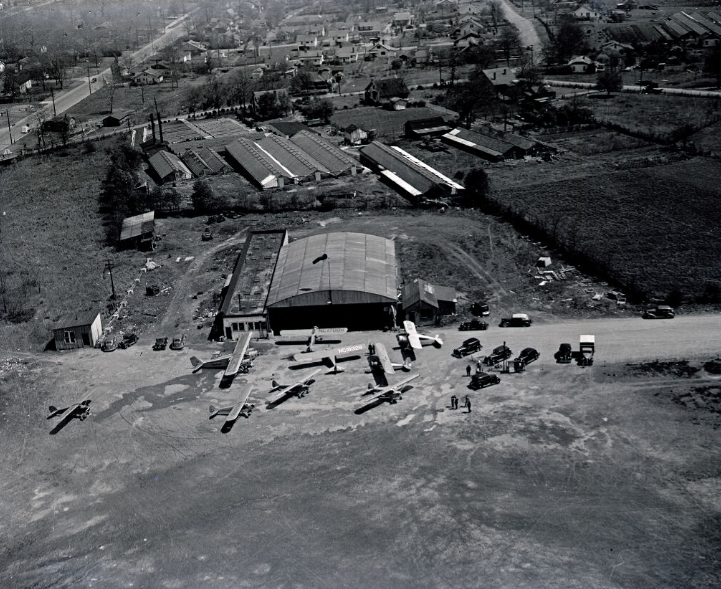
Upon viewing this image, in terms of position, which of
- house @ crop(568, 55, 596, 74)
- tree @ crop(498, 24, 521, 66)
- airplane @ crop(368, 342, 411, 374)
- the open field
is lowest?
the open field

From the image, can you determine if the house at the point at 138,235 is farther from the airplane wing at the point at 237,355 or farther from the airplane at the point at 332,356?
the airplane at the point at 332,356

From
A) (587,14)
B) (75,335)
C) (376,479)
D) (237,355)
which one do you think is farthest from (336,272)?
(587,14)

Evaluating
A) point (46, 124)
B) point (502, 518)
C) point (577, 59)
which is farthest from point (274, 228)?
point (577, 59)

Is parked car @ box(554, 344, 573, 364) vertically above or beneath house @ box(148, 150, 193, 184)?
beneath

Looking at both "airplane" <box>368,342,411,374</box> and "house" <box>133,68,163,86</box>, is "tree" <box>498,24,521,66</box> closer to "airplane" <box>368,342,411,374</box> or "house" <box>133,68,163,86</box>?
"house" <box>133,68,163,86</box>

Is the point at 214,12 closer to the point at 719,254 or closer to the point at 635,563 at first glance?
the point at 719,254

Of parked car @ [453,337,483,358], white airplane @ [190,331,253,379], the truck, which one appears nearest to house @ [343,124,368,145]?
white airplane @ [190,331,253,379]

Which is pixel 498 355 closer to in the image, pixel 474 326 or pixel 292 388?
pixel 474 326
